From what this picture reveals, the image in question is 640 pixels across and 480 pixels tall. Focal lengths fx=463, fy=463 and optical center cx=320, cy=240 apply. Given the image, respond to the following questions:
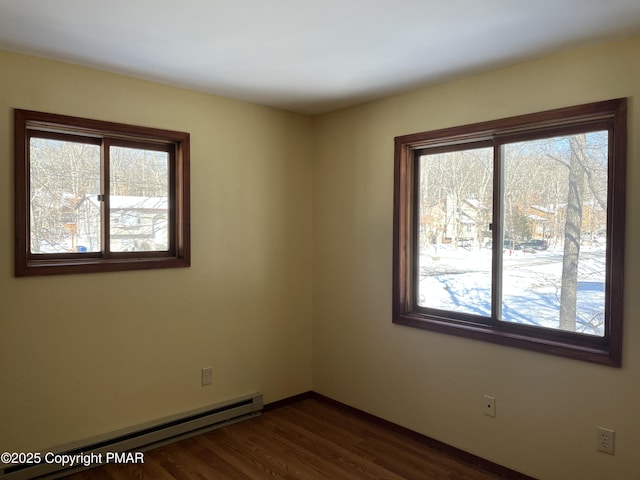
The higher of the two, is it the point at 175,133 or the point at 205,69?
the point at 205,69

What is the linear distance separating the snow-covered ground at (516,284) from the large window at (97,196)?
1.75 meters

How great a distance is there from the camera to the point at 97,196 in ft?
9.53

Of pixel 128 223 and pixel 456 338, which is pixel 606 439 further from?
pixel 128 223

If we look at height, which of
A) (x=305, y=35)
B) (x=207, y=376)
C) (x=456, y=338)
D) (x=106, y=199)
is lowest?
(x=207, y=376)

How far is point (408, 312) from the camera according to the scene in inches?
130

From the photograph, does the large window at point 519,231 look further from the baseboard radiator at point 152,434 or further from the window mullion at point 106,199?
the window mullion at point 106,199

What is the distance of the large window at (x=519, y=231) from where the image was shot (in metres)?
2.39

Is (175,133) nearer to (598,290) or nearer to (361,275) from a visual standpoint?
(361,275)

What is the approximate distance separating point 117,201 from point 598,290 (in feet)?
9.43

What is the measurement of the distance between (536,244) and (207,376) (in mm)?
2371

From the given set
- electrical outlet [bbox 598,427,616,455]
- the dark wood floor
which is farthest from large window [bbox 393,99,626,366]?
the dark wood floor

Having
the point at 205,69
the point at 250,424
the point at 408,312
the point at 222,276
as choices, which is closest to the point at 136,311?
the point at 222,276

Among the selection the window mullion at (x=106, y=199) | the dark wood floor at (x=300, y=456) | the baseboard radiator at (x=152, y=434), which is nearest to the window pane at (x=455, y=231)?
the dark wood floor at (x=300, y=456)
